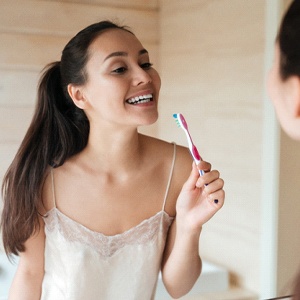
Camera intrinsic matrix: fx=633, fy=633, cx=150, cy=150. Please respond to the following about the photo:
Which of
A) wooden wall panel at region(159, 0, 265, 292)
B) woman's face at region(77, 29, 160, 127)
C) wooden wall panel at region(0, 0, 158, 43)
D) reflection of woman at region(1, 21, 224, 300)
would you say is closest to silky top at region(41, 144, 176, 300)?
reflection of woman at region(1, 21, 224, 300)

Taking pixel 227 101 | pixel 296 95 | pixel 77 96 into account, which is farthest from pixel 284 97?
pixel 227 101

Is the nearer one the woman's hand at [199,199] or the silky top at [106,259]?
the woman's hand at [199,199]

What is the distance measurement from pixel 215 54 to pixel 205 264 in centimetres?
59

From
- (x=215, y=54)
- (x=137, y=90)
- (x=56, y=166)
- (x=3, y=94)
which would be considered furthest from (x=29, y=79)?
(x=137, y=90)

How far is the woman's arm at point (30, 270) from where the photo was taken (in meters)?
1.04

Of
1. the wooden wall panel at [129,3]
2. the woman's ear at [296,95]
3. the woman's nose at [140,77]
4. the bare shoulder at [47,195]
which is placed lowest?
the bare shoulder at [47,195]

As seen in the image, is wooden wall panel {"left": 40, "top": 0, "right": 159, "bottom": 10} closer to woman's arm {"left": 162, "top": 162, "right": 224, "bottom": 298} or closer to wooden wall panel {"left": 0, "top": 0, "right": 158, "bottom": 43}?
wooden wall panel {"left": 0, "top": 0, "right": 158, "bottom": 43}

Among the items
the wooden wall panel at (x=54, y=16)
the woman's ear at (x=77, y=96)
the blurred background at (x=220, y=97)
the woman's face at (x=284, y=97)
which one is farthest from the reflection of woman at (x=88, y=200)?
the wooden wall panel at (x=54, y=16)

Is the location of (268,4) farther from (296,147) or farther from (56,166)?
(56,166)

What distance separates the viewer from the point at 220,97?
5.67ft

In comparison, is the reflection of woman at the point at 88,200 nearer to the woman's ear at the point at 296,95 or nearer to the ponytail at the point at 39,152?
the ponytail at the point at 39,152

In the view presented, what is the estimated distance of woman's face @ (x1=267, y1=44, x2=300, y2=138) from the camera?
21.5 inches

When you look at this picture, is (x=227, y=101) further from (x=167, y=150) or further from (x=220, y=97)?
(x=167, y=150)

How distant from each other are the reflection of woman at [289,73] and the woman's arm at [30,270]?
59 cm
